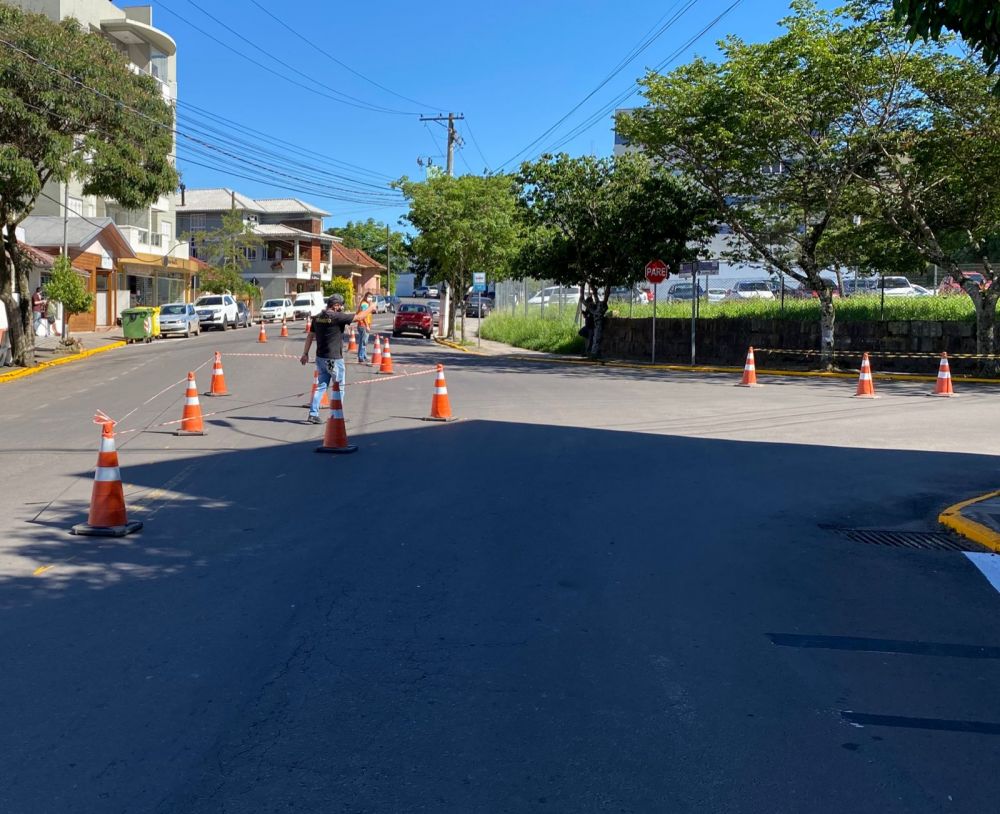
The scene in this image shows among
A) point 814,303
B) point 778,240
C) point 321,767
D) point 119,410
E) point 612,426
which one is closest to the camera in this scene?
point 321,767

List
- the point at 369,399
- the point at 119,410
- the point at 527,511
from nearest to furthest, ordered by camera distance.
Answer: the point at 527,511, the point at 119,410, the point at 369,399

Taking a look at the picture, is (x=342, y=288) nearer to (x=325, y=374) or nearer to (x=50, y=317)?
(x=50, y=317)

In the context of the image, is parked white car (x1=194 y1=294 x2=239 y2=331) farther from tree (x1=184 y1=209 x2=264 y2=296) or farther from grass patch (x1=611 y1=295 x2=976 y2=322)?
grass patch (x1=611 y1=295 x2=976 y2=322)

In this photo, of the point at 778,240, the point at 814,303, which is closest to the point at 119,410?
the point at 778,240

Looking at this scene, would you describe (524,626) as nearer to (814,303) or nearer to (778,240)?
(778,240)

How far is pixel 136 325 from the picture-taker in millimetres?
40188

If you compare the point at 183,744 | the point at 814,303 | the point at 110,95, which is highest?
the point at 110,95

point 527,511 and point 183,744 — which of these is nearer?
point 183,744

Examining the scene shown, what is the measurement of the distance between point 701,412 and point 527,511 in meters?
8.61

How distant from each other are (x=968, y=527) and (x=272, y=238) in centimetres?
7743

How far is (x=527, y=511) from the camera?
28.9 feet

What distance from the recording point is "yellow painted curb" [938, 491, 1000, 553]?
7859 millimetres

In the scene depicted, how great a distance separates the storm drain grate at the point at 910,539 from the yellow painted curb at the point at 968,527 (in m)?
0.08

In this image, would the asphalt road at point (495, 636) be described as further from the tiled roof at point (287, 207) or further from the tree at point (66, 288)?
the tiled roof at point (287, 207)
